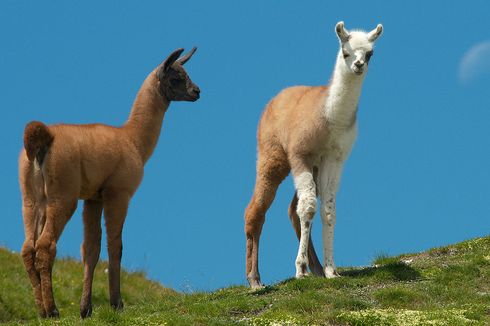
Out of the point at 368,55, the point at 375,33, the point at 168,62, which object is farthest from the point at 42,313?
the point at 375,33

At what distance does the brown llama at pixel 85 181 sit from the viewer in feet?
49.3

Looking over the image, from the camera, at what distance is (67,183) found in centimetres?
1509

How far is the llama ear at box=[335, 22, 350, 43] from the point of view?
57.2ft

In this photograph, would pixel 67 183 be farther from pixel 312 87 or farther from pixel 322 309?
pixel 312 87

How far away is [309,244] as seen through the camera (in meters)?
18.2

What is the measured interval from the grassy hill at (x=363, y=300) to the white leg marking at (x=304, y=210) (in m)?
0.46

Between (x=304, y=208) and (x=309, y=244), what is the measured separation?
1187 mm

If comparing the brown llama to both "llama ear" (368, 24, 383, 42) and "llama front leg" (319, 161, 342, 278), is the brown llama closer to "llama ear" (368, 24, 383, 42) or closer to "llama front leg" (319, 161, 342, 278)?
"llama front leg" (319, 161, 342, 278)

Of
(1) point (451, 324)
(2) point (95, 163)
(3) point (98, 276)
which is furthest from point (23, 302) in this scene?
(1) point (451, 324)

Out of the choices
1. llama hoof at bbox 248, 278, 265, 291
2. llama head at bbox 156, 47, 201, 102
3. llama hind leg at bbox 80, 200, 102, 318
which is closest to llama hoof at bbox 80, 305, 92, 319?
llama hind leg at bbox 80, 200, 102, 318

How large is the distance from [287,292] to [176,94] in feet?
14.2

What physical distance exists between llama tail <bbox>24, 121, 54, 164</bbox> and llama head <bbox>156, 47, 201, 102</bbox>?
120 inches

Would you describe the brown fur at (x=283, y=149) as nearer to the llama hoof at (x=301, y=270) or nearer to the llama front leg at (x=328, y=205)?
the llama front leg at (x=328, y=205)

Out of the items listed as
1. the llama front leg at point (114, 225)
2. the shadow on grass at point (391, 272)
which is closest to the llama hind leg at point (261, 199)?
the shadow on grass at point (391, 272)
